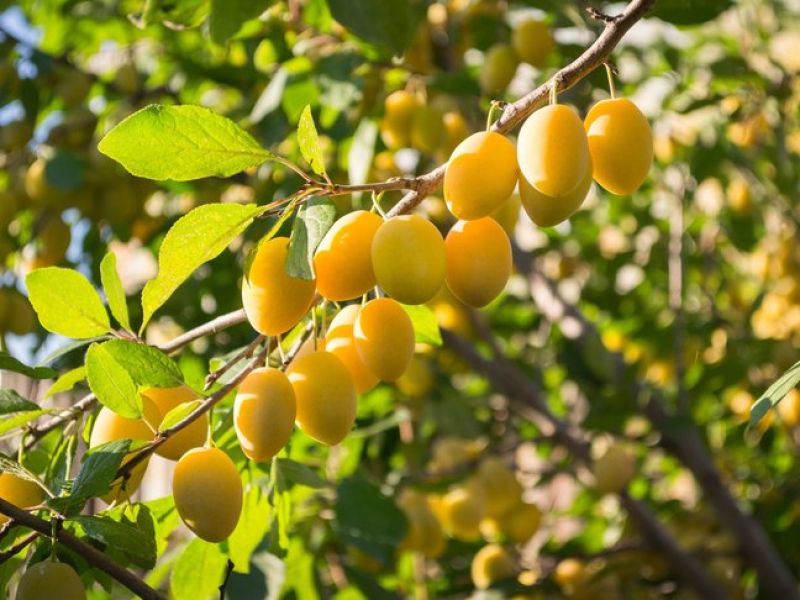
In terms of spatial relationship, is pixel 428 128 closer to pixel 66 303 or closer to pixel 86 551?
pixel 66 303

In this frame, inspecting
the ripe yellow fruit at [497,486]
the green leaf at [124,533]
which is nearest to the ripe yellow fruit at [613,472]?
the ripe yellow fruit at [497,486]

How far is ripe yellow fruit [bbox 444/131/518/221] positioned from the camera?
0.56 metres

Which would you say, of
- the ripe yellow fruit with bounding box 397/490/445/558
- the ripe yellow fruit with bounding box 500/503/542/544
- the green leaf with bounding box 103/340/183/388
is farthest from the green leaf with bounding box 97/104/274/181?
the ripe yellow fruit with bounding box 500/503/542/544

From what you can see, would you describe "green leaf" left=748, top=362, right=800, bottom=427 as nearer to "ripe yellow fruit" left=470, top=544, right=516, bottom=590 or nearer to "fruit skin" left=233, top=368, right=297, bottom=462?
"fruit skin" left=233, top=368, right=297, bottom=462

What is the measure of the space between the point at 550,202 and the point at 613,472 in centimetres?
92

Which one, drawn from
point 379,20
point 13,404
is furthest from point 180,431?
point 379,20

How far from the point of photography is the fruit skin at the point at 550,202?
57 cm

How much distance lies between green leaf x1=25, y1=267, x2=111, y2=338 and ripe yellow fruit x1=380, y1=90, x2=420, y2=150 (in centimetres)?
62

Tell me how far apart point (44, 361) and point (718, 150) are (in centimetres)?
113

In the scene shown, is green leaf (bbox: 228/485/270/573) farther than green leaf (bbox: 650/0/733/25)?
No

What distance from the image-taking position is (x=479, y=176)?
1.84ft

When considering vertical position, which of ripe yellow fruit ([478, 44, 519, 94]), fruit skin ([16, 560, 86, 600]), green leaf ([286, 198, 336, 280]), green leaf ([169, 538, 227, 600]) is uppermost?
green leaf ([286, 198, 336, 280])

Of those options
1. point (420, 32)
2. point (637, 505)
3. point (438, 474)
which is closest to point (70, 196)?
point (420, 32)

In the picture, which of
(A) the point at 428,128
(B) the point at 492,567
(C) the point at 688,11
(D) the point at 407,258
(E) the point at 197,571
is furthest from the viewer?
(B) the point at 492,567
